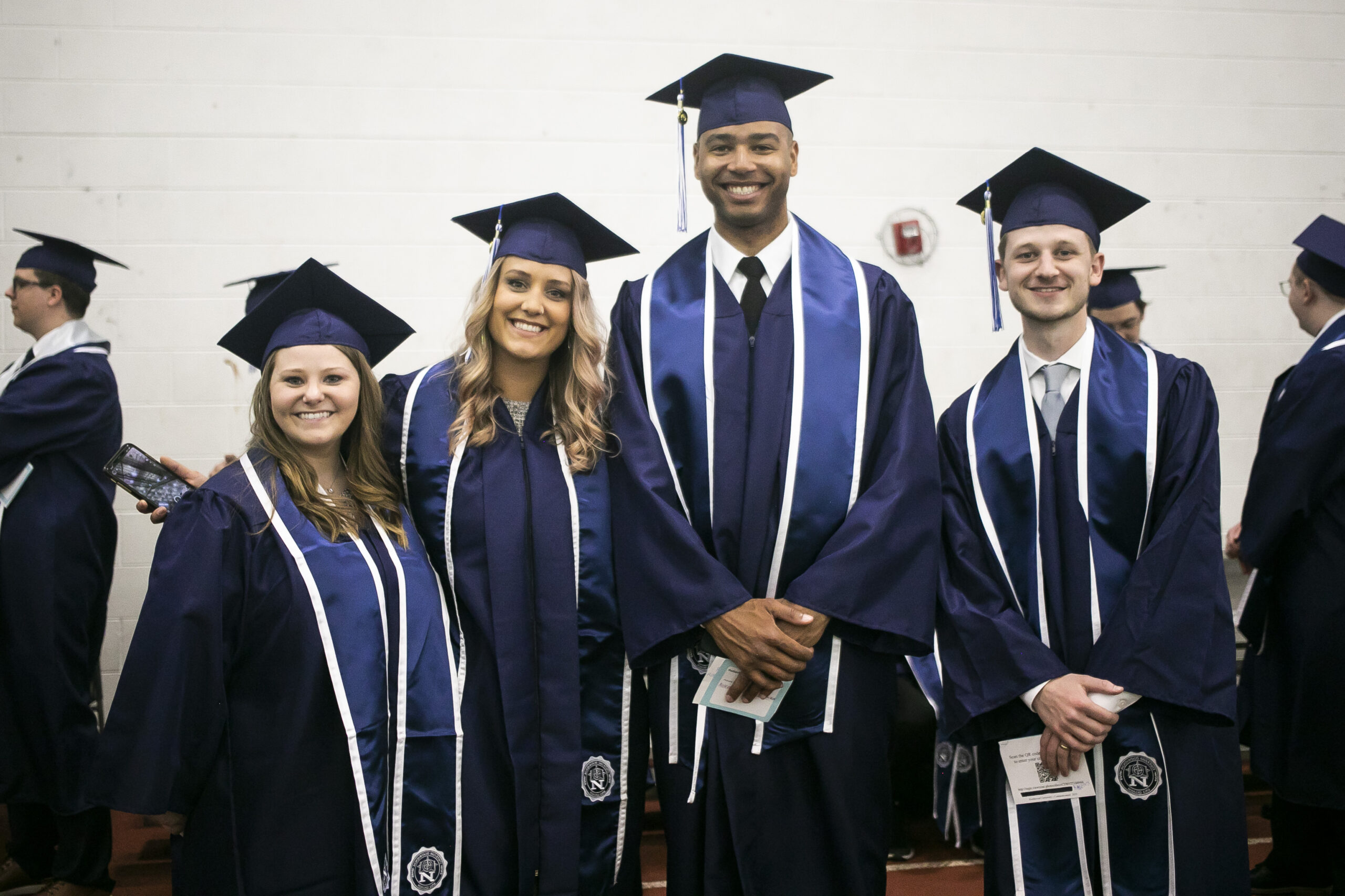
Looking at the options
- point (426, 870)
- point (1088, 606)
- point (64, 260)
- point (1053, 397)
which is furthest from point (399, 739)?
point (64, 260)

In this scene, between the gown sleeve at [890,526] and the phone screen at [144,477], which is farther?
the phone screen at [144,477]

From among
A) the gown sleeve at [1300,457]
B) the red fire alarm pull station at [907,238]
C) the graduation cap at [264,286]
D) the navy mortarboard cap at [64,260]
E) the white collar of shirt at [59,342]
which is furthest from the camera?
the red fire alarm pull station at [907,238]

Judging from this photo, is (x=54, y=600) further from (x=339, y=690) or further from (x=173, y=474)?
(x=339, y=690)

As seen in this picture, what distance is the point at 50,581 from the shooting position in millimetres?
3117

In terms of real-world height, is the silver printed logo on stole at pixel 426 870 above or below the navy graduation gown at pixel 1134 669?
below

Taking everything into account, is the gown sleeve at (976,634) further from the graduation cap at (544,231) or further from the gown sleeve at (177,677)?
the gown sleeve at (177,677)

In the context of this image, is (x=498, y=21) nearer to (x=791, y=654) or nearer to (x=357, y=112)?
(x=357, y=112)

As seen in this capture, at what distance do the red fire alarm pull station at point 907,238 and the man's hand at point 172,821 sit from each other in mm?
3512

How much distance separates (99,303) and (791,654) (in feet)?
11.5

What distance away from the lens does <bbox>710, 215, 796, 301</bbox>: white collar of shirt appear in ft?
7.20

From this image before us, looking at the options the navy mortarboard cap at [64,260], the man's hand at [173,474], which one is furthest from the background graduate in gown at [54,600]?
the man's hand at [173,474]

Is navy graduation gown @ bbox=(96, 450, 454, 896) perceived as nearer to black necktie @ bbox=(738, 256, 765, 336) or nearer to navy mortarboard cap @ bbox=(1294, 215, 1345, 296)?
black necktie @ bbox=(738, 256, 765, 336)

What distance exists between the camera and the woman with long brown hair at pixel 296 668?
1812mm

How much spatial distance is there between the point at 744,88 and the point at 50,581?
103 inches
